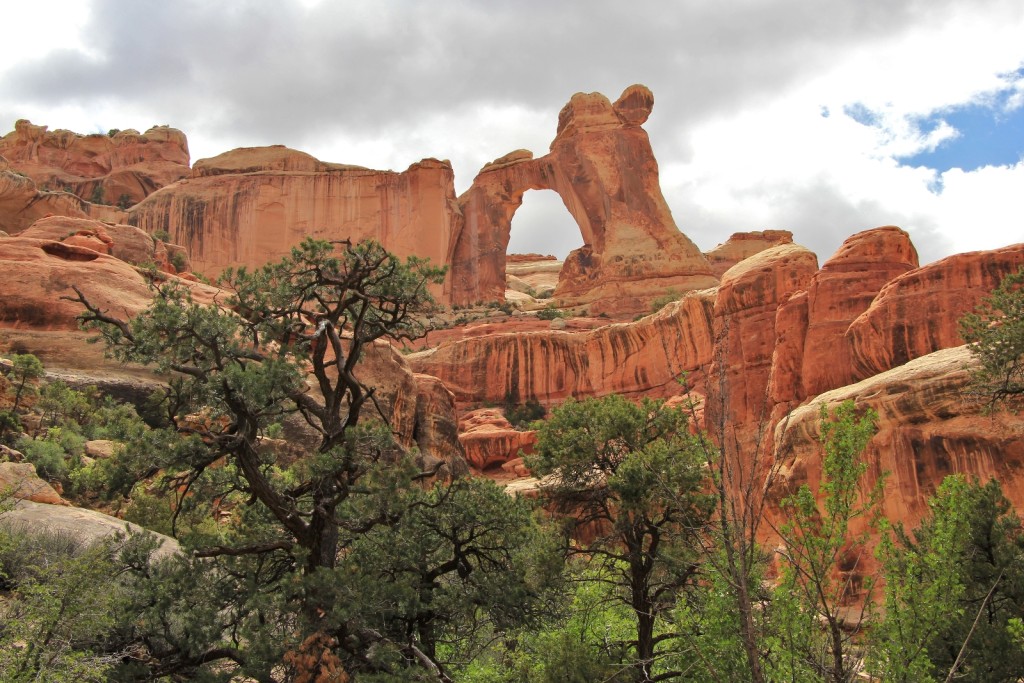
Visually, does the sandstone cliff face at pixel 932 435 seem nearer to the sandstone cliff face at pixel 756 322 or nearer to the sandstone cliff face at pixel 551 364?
the sandstone cliff face at pixel 756 322

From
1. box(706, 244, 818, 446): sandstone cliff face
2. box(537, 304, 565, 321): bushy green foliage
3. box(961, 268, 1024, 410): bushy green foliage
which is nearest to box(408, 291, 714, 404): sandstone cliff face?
box(537, 304, 565, 321): bushy green foliage

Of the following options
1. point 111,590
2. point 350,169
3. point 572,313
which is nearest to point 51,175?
point 350,169

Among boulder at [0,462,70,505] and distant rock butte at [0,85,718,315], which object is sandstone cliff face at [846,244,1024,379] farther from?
distant rock butte at [0,85,718,315]

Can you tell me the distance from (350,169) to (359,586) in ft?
262

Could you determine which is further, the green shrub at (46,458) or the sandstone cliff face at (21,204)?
the sandstone cliff face at (21,204)

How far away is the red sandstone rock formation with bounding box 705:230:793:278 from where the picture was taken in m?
100

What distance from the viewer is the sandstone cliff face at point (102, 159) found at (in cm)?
9512

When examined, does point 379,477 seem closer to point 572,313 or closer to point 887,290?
point 887,290

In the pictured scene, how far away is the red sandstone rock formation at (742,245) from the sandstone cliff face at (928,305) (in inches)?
2733

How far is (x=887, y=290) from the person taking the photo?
3106 centimetres

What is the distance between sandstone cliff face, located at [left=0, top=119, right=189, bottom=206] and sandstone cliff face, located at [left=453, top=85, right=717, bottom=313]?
105ft

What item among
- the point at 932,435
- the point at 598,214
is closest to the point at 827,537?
the point at 932,435

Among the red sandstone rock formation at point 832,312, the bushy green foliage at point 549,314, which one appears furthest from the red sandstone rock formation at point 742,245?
the red sandstone rock formation at point 832,312

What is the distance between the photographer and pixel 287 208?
87.3 m
